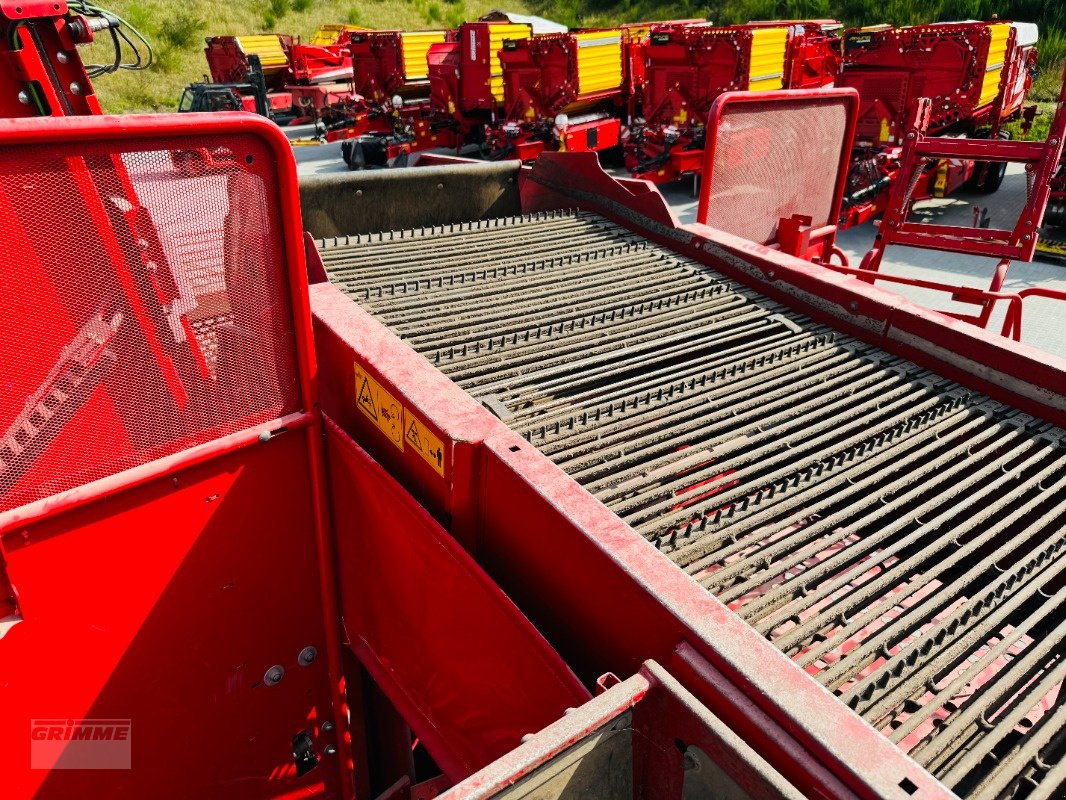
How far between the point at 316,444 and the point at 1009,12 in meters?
22.4

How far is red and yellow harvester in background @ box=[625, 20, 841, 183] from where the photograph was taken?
31.4ft

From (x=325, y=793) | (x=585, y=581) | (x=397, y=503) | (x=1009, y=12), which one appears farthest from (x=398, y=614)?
(x=1009, y=12)

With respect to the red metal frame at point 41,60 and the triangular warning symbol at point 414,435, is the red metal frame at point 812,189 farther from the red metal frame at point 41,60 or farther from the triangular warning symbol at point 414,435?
the red metal frame at point 41,60

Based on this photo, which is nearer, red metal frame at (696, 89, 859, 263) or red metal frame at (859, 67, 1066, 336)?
red metal frame at (696, 89, 859, 263)

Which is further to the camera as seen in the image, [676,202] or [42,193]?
[676,202]

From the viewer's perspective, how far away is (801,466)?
2.07 meters

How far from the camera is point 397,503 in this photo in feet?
6.57

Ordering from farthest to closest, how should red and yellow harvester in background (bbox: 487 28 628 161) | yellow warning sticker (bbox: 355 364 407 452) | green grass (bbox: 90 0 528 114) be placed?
1. green grass (bbox: 90 0 528 114)
2. red and yellow harvester in background (bbox: 487 28 628 161)
3. yellow warning sticker (bbox: 355 364 407 452)

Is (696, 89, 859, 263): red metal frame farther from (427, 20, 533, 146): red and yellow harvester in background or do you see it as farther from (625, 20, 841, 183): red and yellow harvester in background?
(427, 20, 533, 146): red and yellow harvester in background

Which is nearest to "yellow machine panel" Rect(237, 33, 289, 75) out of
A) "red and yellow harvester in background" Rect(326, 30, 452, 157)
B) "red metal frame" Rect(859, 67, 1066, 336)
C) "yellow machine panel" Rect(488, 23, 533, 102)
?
"red and yellow harvester in background" Rect(326, 30, 452, 157)

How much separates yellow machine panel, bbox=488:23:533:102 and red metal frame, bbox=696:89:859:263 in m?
7.69

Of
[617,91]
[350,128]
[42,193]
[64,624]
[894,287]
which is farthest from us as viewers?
[350,128]

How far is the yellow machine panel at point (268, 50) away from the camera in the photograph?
1753 cm

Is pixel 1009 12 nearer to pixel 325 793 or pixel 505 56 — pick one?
pixel 505 56
